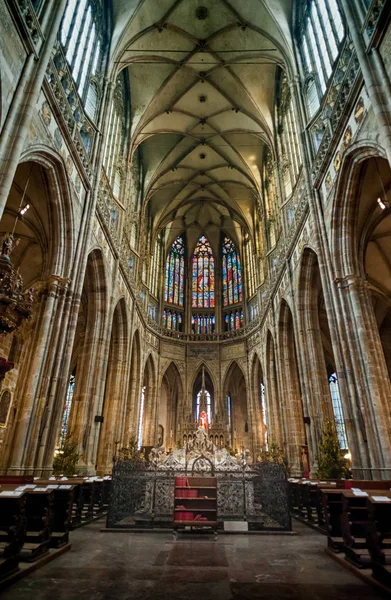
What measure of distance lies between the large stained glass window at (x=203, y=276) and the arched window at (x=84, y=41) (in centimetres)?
2057

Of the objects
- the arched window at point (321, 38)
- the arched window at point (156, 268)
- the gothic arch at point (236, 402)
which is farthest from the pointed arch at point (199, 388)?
the arched window at point (321, 38)

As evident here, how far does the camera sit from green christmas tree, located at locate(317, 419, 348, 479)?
11.9 metres

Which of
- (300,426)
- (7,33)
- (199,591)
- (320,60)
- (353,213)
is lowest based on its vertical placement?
(199,591)

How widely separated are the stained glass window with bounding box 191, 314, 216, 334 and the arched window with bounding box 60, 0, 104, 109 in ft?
68.4

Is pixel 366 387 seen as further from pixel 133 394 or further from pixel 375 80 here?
pixel 133 394

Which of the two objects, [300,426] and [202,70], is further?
[202,70]

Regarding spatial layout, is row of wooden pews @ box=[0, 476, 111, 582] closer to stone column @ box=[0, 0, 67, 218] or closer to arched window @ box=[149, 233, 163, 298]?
stone column @ box=[0, 0, 67, 218]

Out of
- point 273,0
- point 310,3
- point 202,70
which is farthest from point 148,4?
point 310,3

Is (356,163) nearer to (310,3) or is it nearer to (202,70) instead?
(310,3)

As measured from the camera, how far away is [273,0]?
705 inches

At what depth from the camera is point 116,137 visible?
20266 millimetres

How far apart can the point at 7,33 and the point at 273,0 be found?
14882mm

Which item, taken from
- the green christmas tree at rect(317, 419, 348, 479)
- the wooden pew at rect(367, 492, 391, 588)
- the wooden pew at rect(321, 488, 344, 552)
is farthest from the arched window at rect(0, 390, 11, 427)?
the wooden pew at rect(367, 492, 391, 588)

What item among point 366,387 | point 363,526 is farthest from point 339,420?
point 363,526
